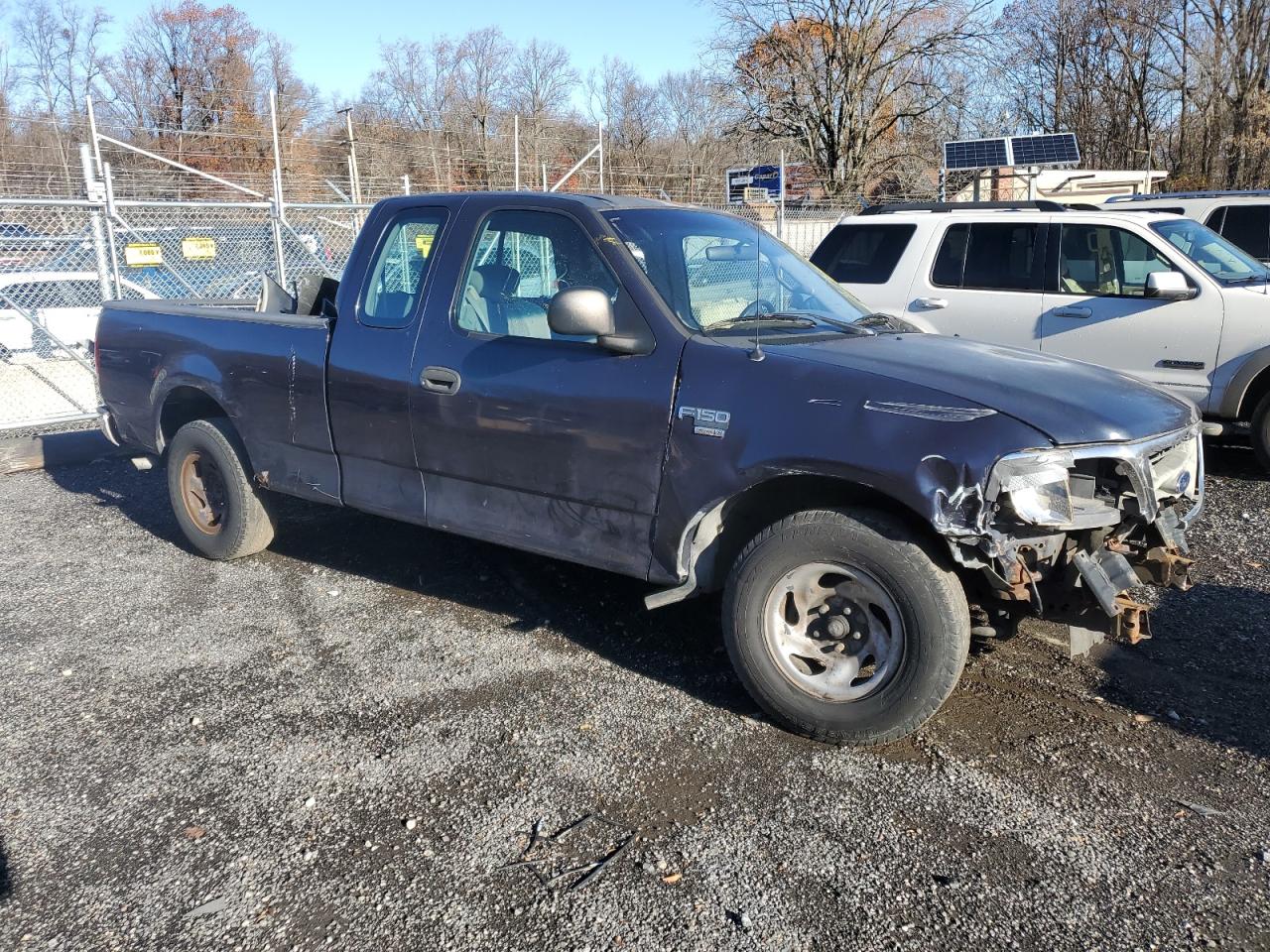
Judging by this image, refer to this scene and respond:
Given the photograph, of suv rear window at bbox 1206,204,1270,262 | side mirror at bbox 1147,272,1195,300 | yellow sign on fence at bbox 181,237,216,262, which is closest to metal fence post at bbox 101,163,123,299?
yellow sign on fence at bbox 181,237,216,262

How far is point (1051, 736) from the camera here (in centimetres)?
371

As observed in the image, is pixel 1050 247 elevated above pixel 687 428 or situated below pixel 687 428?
above

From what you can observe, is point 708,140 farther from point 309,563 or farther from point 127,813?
point 127,813

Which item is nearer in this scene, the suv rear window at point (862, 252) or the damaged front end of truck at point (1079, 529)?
the damaged front end of truck at point (1079, 529)

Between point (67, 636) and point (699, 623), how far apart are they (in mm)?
2990

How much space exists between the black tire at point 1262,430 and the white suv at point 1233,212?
363 centimetres

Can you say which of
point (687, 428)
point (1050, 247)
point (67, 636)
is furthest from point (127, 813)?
point (1050, 247)

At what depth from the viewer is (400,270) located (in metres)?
4.80

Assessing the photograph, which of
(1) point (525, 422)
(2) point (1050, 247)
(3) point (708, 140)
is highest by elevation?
(3) point (708, 140)

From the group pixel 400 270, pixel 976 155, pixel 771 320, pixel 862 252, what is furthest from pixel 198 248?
pixel 976 155

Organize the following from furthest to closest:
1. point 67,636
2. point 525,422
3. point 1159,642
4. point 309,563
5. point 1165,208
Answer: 1. point 1165,208
2. point 309,563
3. point 67,636
4. point 1159,642
5. point 525,422

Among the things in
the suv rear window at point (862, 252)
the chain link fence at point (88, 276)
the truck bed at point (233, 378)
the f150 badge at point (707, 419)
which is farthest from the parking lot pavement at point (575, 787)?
the chain link fence at point (88, 276)

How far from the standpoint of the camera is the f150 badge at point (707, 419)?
366 cm

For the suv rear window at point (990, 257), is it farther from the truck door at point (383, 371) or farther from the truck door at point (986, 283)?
the truck door at point (383, 371)
